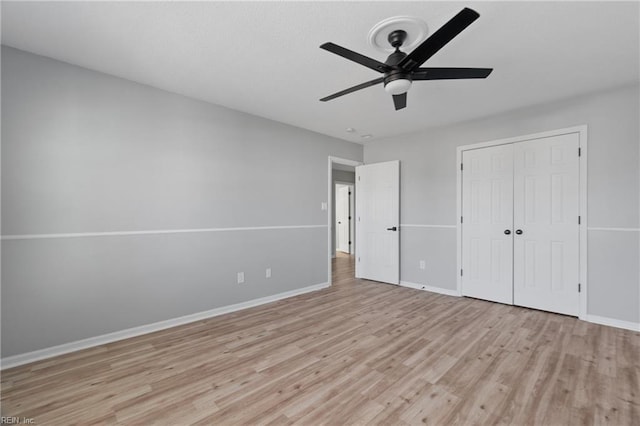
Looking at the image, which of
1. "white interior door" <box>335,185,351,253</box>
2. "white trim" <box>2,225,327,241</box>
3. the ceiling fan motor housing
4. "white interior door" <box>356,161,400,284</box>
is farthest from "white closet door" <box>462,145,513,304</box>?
"white interior door" <box>335,185,351,253</box>

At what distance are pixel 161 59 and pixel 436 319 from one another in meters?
3.81

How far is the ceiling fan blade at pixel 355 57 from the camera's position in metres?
1.67

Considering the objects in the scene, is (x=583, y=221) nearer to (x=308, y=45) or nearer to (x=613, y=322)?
(x=613, y=322)

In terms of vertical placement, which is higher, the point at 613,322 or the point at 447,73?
the point at 447,73

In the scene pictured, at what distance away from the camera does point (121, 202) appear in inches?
108

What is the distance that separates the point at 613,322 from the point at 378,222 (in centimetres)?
307

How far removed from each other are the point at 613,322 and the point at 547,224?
1.17 metres

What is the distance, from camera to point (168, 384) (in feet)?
6.59

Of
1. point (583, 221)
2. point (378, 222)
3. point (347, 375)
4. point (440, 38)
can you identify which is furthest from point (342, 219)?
point (440, 38)

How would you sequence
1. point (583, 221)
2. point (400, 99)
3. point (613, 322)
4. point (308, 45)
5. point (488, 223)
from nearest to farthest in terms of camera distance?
point (308, 45) → point (400, 99) → point (613, 322) → point (583, 221) → point (488, 223)

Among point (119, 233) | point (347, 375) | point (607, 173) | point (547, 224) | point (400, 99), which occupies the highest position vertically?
point (400, 99)

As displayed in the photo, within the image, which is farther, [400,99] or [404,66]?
[400,99]

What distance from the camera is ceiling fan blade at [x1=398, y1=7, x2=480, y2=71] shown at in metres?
1.44

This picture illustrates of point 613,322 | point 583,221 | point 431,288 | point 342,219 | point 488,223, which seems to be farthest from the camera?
point 342,219
